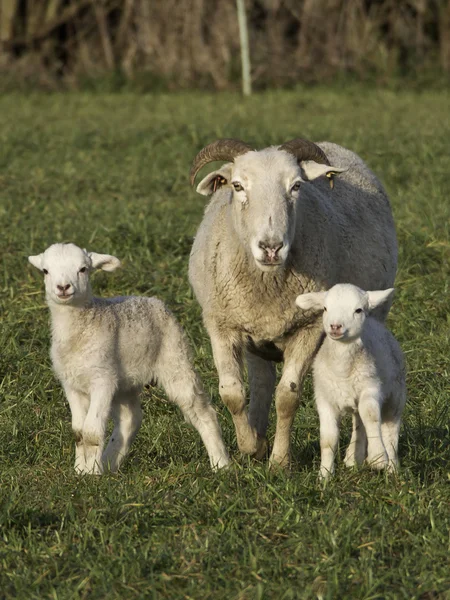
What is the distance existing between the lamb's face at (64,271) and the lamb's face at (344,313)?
3.47ft

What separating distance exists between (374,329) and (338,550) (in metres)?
1.46

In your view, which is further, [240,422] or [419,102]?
[419,102]

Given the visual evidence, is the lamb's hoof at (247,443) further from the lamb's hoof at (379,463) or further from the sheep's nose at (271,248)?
the sheep's nose at (271,248)

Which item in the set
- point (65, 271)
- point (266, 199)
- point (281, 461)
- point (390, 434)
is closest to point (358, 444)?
point (390, 434)

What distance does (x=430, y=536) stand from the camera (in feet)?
13.5

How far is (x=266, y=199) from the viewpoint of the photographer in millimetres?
5223

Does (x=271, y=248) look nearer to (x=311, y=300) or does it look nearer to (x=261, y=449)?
(x=311, y=300)

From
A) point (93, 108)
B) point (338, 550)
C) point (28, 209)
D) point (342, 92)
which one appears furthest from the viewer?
point (342, 92)

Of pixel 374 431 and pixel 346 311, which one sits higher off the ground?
pixel 346 311

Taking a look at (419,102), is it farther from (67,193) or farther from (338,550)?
(338,550)

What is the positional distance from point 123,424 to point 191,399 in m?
0.34

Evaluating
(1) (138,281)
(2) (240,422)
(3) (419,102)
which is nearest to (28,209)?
(1) (138,281)

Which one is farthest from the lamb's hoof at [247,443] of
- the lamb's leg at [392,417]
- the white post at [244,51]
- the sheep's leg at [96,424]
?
the white post at [244,51]

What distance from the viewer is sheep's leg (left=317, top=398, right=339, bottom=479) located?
4.91 meters
